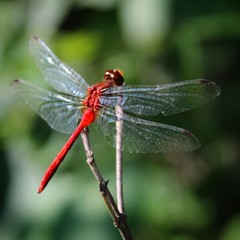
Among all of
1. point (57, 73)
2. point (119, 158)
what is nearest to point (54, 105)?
point (57, 73)

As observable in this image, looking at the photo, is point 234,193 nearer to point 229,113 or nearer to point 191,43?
point 229,113

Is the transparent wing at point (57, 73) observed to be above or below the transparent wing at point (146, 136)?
above

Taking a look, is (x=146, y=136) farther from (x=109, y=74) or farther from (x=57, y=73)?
(x=57, y=73)

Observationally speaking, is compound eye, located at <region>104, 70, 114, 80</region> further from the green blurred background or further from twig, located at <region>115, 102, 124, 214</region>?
the green blurred background

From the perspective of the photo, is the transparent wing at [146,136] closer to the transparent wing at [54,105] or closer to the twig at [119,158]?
the twig at [119,158]

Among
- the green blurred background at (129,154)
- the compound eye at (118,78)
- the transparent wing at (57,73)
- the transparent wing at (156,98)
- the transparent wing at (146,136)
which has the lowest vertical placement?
the green blurred background at (129,154)

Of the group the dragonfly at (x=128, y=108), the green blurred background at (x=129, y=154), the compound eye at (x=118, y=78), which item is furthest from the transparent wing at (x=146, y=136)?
the green blurred background at (x=129, y=154)

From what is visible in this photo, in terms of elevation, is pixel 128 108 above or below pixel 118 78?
below

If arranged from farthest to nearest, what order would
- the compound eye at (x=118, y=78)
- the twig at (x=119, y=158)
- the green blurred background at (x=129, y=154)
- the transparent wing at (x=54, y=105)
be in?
the green blurred background at (x=129, y=154), the transparent wing at (x=54, y=105), the compound eye at (x=118, y=78), the twig at (x=119, y=158)
